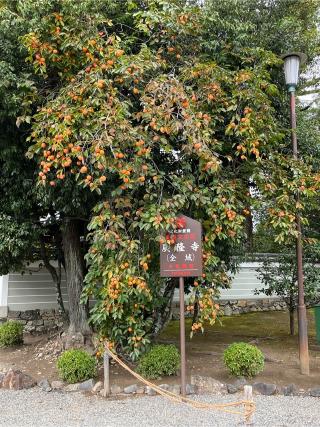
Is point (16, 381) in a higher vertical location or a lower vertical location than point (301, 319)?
lower

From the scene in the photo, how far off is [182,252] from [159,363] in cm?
163

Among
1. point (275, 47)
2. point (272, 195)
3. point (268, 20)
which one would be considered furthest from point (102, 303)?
point (268, 20)

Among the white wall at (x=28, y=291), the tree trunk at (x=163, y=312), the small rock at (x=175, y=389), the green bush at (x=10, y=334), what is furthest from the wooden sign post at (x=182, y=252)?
the white wall at (x=28, y=291)

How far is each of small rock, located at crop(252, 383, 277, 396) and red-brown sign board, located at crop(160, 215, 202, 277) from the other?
1655 mm

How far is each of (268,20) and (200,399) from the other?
19.4 feet

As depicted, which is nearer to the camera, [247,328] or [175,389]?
[175,389]

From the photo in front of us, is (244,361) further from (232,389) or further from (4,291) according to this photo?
(4,291)

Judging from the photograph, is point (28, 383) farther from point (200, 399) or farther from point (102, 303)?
point (200, 399)

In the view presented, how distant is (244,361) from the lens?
538 centimetres

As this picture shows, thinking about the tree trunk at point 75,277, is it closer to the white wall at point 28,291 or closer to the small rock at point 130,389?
the small rock at point 130,389

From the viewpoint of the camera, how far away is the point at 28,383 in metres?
5.57

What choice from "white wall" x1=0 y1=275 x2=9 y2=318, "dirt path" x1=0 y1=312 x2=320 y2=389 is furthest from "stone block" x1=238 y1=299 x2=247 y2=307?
"white wall" x1=0 y1=275 x2=9 y2=318

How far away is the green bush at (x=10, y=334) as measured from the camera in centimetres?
769

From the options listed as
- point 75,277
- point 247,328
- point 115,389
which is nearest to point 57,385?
point 115,389
